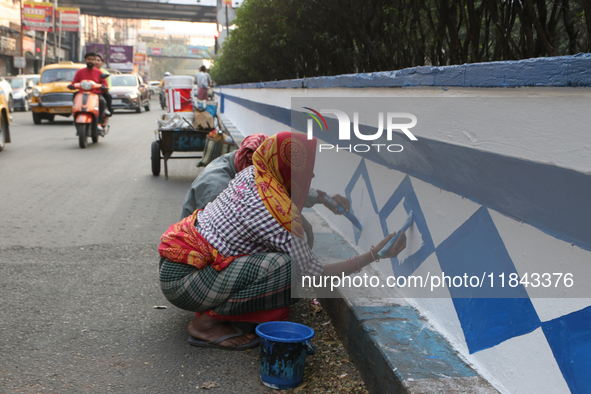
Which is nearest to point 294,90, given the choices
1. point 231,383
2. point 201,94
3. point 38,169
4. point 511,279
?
point 231,383

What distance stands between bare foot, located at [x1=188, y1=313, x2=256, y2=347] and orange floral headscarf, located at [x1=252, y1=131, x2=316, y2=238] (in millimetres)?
640

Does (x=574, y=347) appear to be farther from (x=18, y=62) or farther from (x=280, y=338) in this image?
(x=18, y=62)

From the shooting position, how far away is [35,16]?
40188mm

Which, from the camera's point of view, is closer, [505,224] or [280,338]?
[505,224]

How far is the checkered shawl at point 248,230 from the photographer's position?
2928mm

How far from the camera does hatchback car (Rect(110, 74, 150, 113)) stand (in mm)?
24562

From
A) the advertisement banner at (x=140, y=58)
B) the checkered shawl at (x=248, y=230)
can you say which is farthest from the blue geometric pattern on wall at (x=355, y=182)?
the advertisement banner at (x=140, y=58)

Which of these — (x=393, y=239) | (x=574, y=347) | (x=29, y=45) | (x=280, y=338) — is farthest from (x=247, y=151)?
(x=29, y=45)

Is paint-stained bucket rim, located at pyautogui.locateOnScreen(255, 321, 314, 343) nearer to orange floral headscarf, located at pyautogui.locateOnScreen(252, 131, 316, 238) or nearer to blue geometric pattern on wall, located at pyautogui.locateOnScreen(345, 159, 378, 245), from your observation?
orange floral headscarf, located at pyautogui.locateOnScreen(252, 131, 316, 238)

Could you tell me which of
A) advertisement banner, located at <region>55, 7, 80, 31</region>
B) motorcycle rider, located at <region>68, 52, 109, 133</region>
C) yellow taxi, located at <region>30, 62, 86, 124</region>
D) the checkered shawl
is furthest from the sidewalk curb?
advertisement banner, located at <region>55, 7, 80, 31</region>

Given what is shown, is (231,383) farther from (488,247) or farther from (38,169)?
(38,169)

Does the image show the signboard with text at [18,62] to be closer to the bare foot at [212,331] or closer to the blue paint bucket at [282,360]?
the bare foot at [212,331]

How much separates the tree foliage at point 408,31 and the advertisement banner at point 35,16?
33468 mm

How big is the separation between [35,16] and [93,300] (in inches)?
1654
